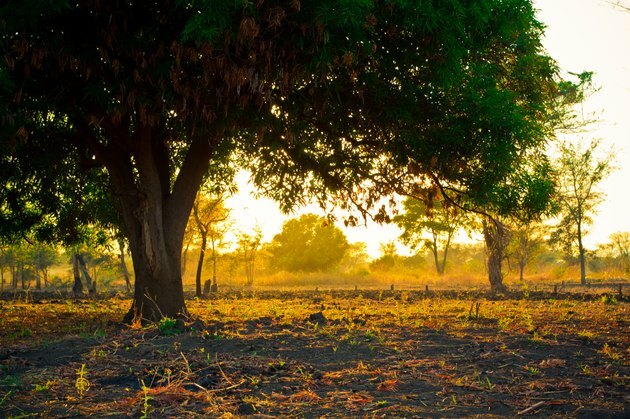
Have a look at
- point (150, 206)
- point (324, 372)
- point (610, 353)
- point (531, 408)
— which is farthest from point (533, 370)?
point (150, 206)

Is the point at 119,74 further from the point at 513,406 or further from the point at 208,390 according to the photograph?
the point at 513,406

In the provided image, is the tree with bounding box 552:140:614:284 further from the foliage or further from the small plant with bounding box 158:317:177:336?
the small plant with bounding box 158:317:177:336

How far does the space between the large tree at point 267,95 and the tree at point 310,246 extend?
53.3m

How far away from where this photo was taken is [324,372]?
24.0 feet

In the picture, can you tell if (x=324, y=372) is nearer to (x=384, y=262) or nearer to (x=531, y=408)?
(x=531, y=408)

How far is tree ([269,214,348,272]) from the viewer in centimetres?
Result: 7125

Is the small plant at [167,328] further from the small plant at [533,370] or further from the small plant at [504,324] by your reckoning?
the small plant at [504,324]

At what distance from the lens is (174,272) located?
13.9m

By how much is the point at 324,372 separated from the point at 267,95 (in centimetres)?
471

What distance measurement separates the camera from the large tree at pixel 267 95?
29.6 ft

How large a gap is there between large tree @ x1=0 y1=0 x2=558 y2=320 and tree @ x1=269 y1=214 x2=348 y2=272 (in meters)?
53.3

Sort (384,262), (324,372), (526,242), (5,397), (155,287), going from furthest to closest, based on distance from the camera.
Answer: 1. (384,262)
2. (526,242)
3. (155,287)
4. (324,372)
5. (5,397)

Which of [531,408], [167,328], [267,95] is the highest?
[267,95]

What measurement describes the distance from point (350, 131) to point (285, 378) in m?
8.28
